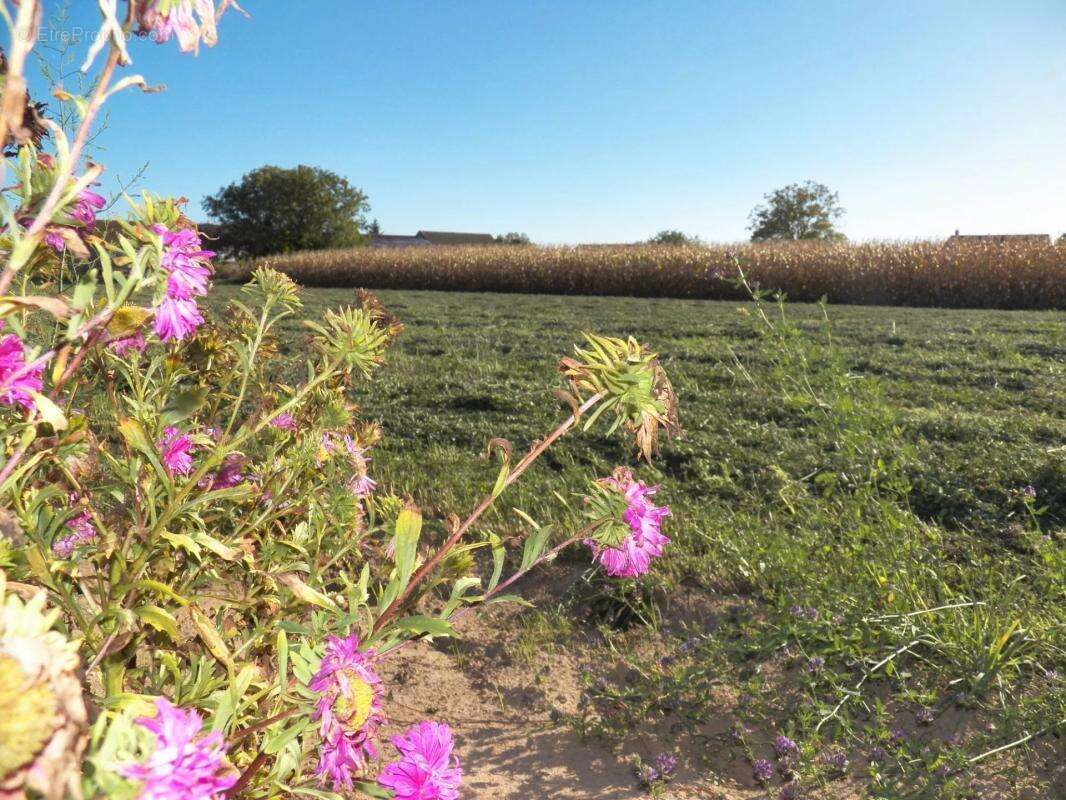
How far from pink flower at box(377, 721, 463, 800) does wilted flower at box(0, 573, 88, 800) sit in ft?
1.85

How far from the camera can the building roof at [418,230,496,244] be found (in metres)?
60.6

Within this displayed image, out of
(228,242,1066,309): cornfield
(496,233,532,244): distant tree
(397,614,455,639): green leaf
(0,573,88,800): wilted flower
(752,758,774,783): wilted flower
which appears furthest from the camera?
(496,233,532,244): distant tree

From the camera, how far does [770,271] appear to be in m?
17.4

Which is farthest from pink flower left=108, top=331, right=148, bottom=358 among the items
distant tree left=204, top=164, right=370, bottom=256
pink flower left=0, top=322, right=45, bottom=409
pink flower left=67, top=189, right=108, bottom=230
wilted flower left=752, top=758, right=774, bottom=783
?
distant tree left=204, top=164, right=370, bottom=256

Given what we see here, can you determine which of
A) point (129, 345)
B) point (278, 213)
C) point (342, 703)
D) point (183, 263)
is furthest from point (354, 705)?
point (278, 213)

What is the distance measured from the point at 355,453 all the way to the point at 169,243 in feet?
2.96

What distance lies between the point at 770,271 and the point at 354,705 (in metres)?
17.7

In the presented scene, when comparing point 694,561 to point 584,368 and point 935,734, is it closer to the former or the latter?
point 935,734

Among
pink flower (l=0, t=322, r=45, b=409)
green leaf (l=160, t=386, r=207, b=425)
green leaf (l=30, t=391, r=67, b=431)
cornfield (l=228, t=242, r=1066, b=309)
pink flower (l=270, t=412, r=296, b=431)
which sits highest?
cornfield (l=228, t=242, r=1066, b=309)

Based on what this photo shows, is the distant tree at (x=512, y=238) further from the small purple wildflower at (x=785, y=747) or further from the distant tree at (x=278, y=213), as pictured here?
the small purple wildflower at (x=785, y=747)

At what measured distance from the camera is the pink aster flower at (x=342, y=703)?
79cm

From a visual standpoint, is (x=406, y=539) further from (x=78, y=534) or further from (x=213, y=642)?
(x=78, y=534)

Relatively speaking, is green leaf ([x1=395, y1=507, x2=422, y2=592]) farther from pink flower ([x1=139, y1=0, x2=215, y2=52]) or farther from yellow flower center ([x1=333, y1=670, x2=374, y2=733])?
pink flower ([x1=139, y1=0, x2=215, y2=52])

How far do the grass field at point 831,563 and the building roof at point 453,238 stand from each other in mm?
56924
